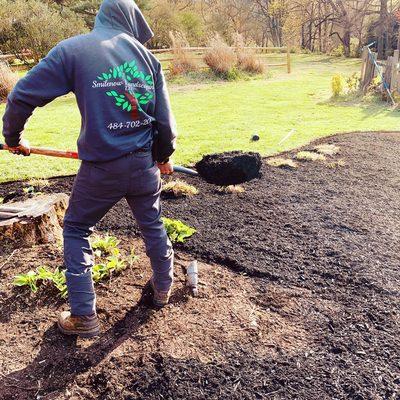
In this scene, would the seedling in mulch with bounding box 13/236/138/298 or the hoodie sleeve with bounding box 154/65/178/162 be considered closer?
the hoodie sleeve with bounding box 154/65/178/162

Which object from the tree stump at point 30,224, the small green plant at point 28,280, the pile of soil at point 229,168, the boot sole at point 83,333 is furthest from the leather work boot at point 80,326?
the pile of soil at point 229,168

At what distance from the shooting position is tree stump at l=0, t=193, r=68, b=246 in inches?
132

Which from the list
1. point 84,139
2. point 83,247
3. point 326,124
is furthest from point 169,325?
point 326,124

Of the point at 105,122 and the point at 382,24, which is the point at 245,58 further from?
the point at 105,122

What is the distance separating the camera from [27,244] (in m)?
3.40

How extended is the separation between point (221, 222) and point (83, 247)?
1.77 m

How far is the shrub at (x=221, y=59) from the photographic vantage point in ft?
53.4

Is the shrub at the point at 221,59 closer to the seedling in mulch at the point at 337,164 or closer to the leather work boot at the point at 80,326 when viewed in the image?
the seedling in mulch at the point at 337,164

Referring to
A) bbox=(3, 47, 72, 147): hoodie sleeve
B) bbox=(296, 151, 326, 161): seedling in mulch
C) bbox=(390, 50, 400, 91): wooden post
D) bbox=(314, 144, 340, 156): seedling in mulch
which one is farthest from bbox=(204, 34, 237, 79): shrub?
bbox=(3, 47, 72, 147): hoodie sleeve

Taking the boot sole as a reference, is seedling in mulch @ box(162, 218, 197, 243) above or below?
above

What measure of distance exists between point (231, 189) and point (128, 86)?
2.58m

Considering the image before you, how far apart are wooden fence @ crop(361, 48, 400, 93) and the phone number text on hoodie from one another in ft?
33.6

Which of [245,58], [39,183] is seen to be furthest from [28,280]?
[245,58]

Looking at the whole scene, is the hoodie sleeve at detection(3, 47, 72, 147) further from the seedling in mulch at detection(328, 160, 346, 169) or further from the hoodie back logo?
the seedling in mulch at detection(328, 160, 346, 169)
